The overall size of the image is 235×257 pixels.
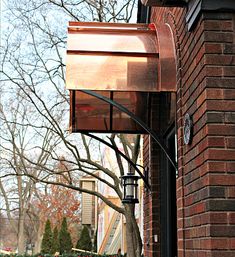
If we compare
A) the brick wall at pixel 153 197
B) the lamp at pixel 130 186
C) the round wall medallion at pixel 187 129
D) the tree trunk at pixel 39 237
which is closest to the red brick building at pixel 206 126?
the round wall medallion at pixel 187 129

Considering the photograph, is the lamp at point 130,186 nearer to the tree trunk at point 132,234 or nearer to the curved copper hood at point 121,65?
the curved copper hood at point 121,65

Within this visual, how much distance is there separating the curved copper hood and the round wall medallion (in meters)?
0.56

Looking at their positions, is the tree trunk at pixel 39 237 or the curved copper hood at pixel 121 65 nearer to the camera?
the curved copper hood at pixel 121 65

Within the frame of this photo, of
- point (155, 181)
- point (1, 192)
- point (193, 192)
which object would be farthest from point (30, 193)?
point (193, 192)

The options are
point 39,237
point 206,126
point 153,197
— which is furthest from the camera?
point 39,237

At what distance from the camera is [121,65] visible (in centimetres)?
405

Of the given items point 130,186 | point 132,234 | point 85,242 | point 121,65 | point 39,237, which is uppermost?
point 121,65

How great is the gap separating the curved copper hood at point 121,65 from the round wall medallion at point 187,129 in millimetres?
556

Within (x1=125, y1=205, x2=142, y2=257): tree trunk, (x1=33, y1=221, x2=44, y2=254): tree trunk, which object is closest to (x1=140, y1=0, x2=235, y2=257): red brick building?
(x1=125, y1=205, x2=142, y2=257): tree trunk

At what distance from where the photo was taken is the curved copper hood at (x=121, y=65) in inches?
158

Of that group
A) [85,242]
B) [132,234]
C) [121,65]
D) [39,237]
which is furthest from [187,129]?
[39,237]

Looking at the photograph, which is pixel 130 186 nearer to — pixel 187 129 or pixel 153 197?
pixel 153 197

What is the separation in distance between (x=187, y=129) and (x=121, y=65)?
0.97 meters

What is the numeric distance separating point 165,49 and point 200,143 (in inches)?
52.0
